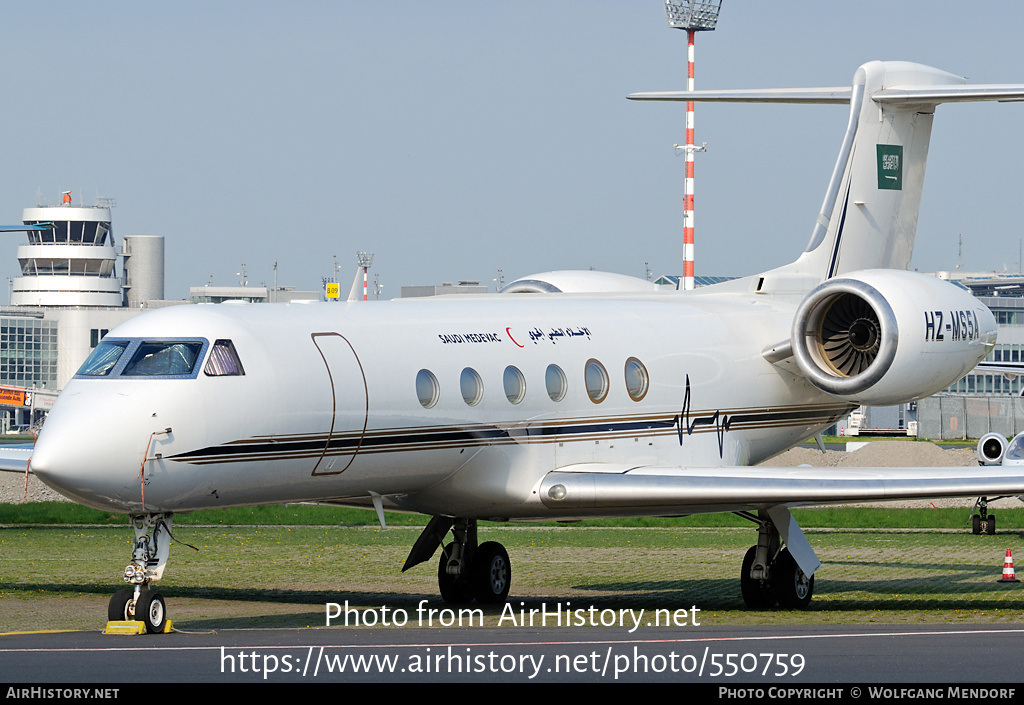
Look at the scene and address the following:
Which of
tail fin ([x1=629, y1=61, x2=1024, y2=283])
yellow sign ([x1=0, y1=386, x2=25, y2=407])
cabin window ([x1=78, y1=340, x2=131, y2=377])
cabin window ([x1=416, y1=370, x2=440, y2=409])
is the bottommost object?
yellow sign ([x1=0, y1=386, x2=25, y2=407])

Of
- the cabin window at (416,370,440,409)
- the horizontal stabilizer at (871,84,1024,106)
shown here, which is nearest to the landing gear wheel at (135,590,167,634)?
the cabin window at (416,370,440,409)

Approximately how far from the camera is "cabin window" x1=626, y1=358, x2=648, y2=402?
18.2 metres

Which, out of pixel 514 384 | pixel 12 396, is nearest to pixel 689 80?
pixel 514 384

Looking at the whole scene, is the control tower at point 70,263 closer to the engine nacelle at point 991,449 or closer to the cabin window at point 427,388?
the engine nacelle at point 991,449

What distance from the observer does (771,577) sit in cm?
1830

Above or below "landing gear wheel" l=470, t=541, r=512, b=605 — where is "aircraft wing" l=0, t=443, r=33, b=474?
above

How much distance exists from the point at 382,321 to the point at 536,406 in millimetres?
2106

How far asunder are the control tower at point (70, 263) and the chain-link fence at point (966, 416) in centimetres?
7136

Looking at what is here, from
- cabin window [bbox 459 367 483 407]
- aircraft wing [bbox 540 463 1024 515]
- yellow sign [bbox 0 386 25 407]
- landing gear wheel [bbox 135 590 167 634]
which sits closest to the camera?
landing gear wheel [bbox 135 590 167 634]

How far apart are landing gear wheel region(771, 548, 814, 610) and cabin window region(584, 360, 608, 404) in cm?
293

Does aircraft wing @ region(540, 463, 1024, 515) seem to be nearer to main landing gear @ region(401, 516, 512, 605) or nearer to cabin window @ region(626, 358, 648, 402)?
cabin window @ region(626, 358, 648, 402)

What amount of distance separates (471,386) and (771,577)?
4.63 m
